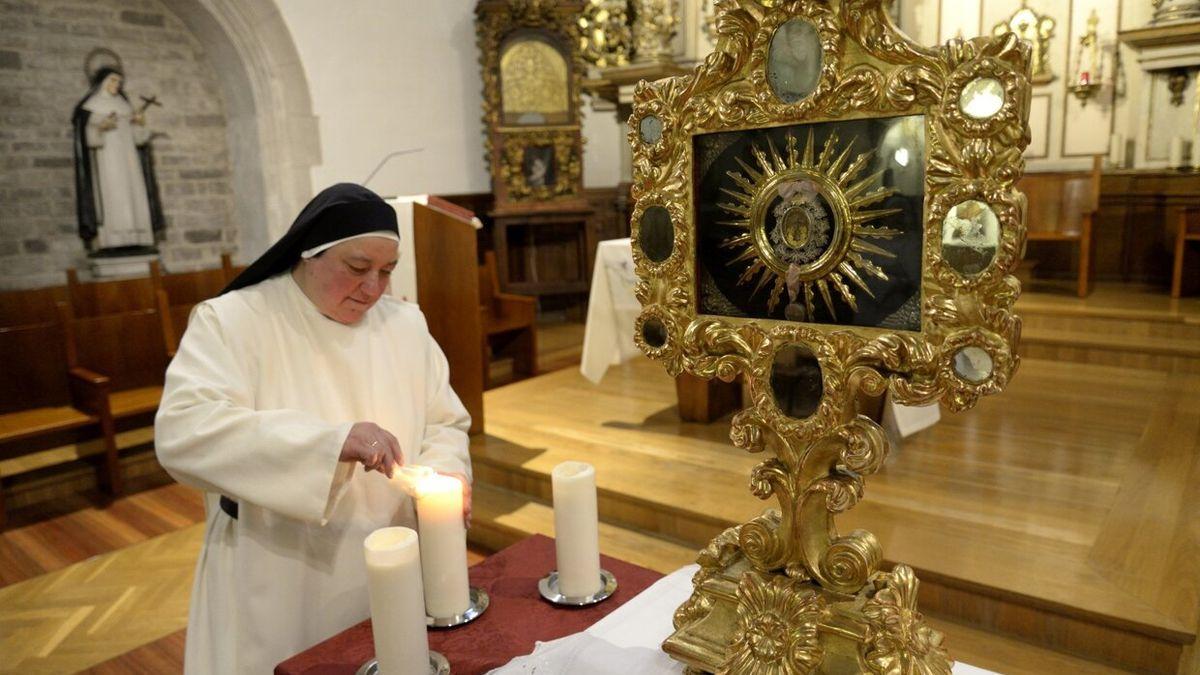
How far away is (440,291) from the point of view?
4.16 metres

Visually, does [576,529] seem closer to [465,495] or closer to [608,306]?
[465,495]

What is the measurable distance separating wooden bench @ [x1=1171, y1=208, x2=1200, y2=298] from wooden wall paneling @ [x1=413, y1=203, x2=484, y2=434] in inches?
212

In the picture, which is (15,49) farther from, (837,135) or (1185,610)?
(1185,610)

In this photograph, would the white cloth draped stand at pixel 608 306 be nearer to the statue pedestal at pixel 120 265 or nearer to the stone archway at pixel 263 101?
the stone archway at pixel 263 101

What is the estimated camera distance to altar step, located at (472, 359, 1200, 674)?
2469 millimetres

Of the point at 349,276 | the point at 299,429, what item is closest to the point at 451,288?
the point at 349,276

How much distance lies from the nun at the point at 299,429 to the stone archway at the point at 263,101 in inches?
217

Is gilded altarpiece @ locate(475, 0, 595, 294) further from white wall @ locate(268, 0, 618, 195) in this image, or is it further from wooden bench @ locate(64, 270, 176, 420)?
wooden bench @ locate(64, 270, 176, 420)

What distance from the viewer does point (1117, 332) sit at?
221 inches

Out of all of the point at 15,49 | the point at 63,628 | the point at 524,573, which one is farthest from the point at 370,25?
the point at 524,573

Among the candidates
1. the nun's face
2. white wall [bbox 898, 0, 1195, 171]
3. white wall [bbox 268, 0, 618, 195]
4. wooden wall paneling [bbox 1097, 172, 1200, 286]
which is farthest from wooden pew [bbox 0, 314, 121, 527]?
wooden wall paneling [bbox 1097, 172, 1200, 286]

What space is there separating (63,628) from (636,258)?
3285 mm

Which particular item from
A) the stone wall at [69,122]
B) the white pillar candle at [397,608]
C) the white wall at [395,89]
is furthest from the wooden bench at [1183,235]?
the stone wall at [69,122]

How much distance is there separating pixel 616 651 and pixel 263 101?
683cm
